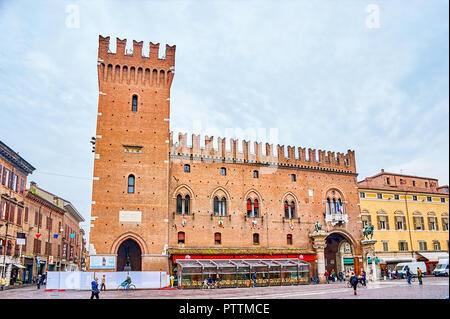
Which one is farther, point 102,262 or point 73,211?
point 73,211

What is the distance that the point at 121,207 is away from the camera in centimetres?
3147

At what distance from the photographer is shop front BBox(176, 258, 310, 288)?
3069 centimetres

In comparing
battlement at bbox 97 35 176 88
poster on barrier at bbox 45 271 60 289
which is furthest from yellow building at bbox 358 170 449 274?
poster on barrier at bbox 45 271 60 289

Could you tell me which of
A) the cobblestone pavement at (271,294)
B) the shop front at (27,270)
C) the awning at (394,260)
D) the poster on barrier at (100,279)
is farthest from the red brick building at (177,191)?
the shop front at (27,270)

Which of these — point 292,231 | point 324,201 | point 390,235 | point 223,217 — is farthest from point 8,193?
point 390,235

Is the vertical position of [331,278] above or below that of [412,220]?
below

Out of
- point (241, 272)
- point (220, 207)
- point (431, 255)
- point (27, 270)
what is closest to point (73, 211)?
point (27, 270)

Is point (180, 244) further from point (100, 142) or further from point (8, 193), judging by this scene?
point (8, 193)

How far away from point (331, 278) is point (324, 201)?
7815mm

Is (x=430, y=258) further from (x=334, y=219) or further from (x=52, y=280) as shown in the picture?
(x=52, y=280)

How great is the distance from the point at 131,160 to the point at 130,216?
4.66m

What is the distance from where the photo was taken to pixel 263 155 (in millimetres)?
38844

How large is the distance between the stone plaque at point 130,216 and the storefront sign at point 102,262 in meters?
3.01
